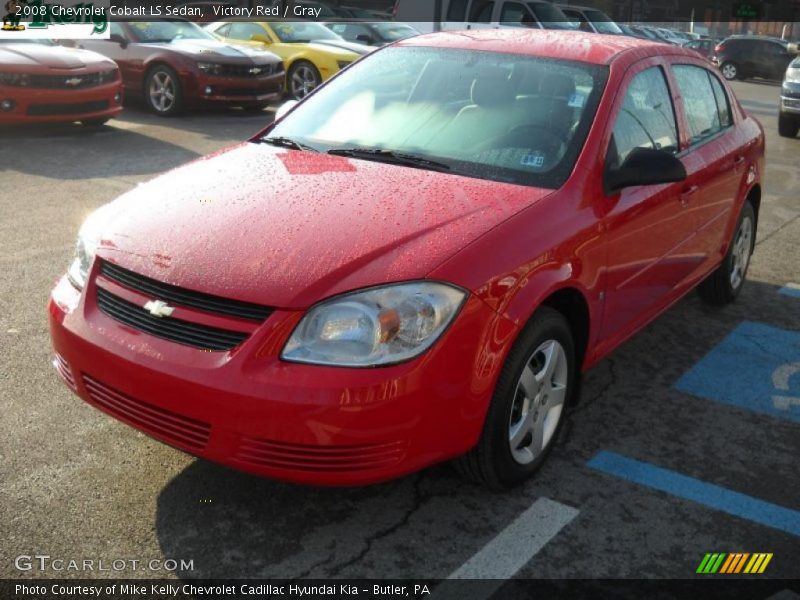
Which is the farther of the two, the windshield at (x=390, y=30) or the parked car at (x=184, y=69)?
the windshield at (x=390, y=30)

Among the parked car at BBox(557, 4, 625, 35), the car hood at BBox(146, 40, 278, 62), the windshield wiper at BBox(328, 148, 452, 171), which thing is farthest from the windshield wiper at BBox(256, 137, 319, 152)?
the parked car at BBox(557, 4, 625, 35)

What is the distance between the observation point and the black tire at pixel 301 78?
1514 centimetres

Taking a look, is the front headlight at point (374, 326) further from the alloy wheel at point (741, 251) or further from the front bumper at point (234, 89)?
the front bumper at point (234, 89)

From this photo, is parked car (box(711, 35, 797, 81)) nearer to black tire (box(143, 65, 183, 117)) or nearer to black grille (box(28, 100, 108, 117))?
black tire (box(143, 65, 183, 117))

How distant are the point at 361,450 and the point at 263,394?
0.36m

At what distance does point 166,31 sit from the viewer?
13992 mm

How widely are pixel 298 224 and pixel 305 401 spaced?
0.77 metres

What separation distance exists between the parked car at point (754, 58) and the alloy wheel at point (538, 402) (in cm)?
3001

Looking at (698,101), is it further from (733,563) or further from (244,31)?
(244,31)

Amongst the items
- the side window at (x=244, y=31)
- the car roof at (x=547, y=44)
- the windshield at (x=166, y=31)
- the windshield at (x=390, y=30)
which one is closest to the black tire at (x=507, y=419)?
the car roof at (x=547, y=44)

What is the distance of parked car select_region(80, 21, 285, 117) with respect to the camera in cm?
1301

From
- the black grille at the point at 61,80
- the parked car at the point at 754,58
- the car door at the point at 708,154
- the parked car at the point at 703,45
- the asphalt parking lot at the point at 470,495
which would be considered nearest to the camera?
the asphalt parking lot at the point at 470,495

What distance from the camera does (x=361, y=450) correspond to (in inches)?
116

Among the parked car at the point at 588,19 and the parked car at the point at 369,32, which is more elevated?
the parked car at the point at 588,19
